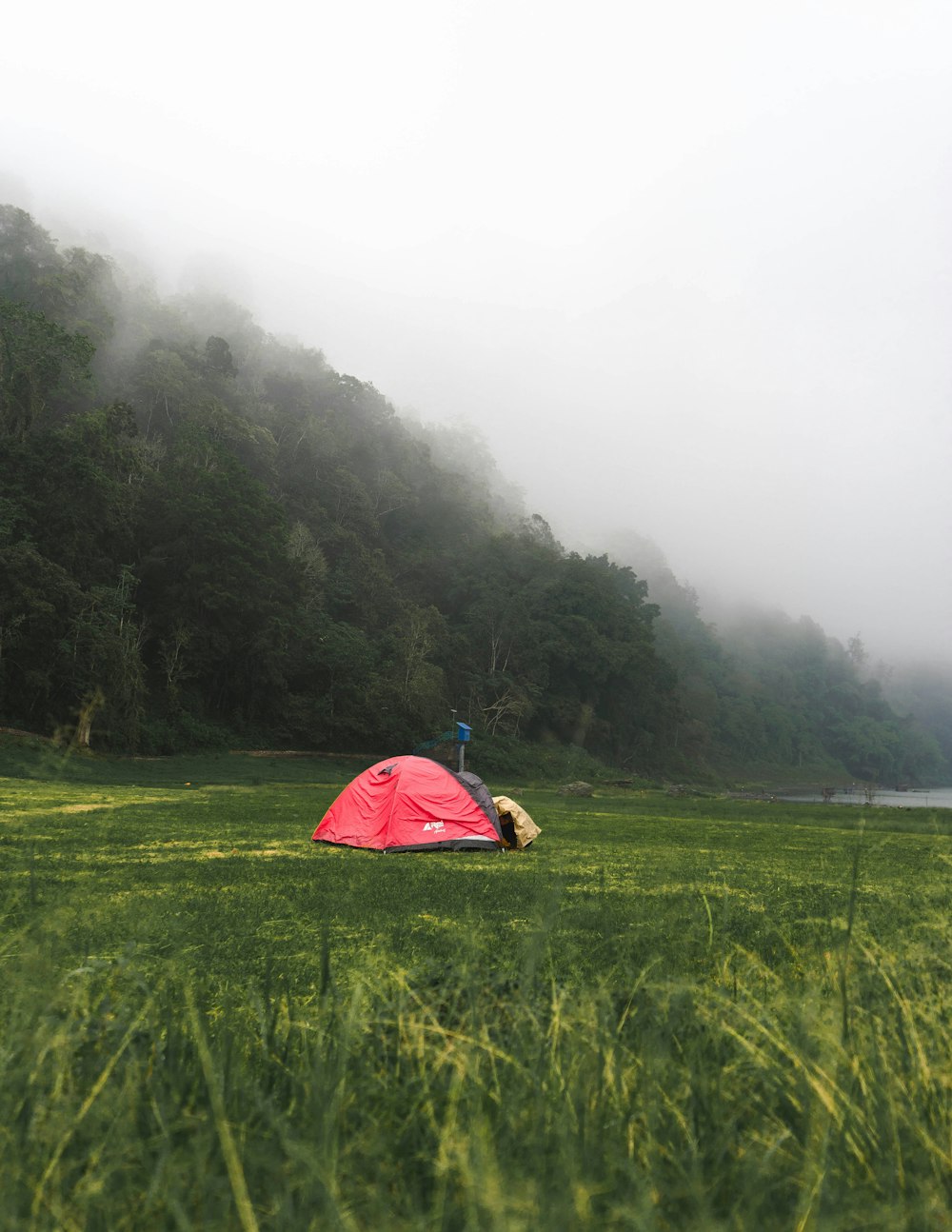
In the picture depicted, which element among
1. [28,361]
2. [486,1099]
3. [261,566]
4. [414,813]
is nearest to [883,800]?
[261,566]

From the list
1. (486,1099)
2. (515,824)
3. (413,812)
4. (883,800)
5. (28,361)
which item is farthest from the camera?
(883,800)

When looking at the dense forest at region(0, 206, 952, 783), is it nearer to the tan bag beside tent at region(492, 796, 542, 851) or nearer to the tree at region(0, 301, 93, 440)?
the tree at region(0, 301, 93, 440)

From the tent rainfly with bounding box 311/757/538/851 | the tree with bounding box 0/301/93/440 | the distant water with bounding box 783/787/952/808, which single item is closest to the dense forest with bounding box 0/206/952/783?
the tree with bounding box 0/301/93/440

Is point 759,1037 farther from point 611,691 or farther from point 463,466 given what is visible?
point 463,466

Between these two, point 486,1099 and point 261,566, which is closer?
point 486,1099

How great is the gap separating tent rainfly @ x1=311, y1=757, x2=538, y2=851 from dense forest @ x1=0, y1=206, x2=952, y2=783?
19.2 meters

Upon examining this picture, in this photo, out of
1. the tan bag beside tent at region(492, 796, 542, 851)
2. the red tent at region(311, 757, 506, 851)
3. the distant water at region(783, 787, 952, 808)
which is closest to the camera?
the red tent at region(311, 757, 506, 851)

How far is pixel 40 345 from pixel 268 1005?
42.2 meters

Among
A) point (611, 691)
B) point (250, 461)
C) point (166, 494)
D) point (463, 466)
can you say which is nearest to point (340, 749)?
point (166, 494)

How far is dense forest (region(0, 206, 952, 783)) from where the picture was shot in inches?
1319

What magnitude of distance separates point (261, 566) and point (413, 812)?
1278 inches

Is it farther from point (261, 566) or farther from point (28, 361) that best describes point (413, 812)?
point (28, 361)

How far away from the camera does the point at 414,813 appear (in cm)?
1048

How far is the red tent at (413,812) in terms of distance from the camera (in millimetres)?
→ 10383
